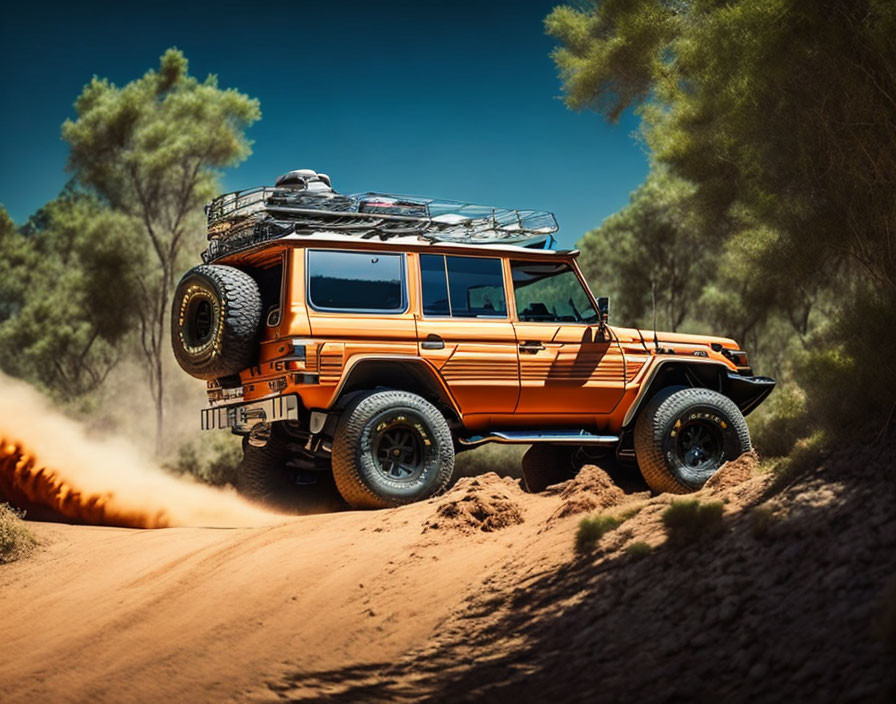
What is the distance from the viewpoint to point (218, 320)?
9.84 m

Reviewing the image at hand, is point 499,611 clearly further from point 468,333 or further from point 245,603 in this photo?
point 468,333

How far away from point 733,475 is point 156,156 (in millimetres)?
22365

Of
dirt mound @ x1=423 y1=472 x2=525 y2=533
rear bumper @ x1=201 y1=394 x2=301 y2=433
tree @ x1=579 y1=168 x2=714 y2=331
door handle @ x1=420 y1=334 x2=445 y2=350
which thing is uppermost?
tree @ x1=579 y1=168 x2=714 y2=331

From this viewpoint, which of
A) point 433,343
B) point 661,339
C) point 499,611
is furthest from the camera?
point 661,339

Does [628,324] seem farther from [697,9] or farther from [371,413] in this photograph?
[371,413]

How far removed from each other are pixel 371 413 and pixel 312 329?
90 cm

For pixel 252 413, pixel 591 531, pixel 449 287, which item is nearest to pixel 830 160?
pixel 591 531

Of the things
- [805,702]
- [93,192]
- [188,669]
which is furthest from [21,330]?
[805,702]

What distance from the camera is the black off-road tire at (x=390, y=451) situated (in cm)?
958

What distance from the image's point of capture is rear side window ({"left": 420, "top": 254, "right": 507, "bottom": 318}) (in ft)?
34.4

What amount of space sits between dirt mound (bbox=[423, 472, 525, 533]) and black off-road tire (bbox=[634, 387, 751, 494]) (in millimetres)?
2298

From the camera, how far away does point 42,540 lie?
418 inches

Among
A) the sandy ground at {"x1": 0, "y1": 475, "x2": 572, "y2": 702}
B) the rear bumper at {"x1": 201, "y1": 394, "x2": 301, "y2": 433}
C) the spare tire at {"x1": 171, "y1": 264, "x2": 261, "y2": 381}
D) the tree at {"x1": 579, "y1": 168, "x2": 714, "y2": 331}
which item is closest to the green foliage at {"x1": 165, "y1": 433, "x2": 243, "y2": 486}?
the rear bumper at {"x1": 201, "y1": 394, "x2": 301, "y2": 433}

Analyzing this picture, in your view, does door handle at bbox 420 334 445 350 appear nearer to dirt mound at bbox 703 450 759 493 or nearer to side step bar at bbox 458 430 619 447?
side step bar at bbox 458 430 619 447
